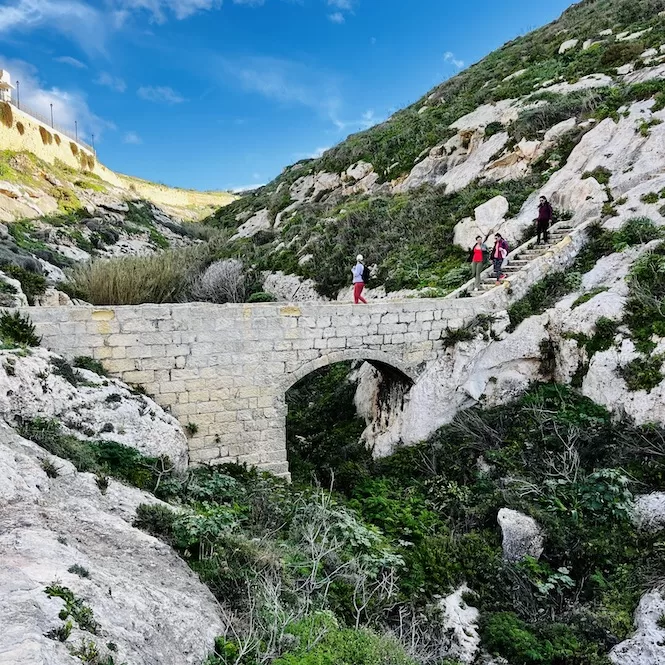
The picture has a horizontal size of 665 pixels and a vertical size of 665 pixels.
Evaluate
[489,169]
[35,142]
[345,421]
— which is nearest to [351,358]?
[345,421]

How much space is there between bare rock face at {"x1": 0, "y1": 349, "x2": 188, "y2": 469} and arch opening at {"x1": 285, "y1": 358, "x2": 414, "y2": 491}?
120 inches

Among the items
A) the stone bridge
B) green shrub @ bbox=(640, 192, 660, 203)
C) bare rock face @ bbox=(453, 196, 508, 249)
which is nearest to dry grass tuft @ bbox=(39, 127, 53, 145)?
bare rock face @ bbox=(453, 196, 508, 249)

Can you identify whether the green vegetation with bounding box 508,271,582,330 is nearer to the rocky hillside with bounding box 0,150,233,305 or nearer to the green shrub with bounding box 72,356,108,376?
the green shrub with bounding box 72,356,108,376

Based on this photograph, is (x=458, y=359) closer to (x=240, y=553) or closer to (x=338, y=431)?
(x=338, y=431)

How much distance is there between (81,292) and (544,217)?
44.9 feet

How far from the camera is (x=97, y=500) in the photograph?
6121 mm

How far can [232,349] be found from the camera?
1006 cm

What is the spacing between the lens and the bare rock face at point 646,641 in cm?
612

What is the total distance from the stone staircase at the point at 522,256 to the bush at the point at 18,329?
9.61 metres

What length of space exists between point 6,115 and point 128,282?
2452cm

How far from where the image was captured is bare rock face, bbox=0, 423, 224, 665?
3641 mm

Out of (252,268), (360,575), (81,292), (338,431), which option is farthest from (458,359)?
(252,268)

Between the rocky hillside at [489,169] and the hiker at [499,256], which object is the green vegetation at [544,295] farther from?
the rocky hillside at [489,169]

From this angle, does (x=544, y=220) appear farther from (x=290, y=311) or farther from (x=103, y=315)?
(x=103, y=315)
